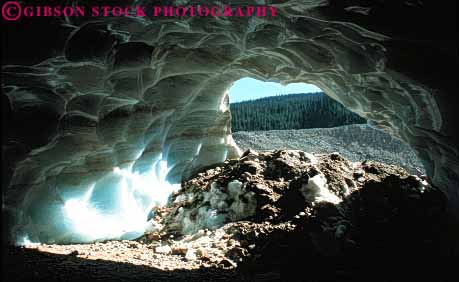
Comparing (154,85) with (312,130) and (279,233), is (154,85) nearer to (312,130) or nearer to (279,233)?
(279,233)

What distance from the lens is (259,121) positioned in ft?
59.6

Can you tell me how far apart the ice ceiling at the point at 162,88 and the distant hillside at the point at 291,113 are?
34.1 feet

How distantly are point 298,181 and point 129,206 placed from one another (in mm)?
3476

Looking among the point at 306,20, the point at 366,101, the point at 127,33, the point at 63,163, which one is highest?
the point at 306,20

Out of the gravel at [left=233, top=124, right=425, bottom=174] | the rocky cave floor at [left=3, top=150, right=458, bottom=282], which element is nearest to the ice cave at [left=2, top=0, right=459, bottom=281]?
the rocky cave floor at [left=3, top=150, right=458, bottom=282]

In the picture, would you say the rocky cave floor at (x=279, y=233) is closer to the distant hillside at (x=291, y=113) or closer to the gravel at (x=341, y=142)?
the gravel at (x=341, y=142)

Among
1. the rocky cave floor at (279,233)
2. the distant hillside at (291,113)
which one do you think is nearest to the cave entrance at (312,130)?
the distant hillside at (291,113)

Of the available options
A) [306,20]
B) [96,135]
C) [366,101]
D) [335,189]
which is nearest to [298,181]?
[335,189]

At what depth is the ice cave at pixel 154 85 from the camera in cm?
356

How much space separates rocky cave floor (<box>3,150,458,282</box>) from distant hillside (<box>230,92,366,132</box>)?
1001 centimetres

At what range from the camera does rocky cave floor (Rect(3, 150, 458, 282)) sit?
4.26 m

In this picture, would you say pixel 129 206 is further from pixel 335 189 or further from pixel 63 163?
pixel 335 189

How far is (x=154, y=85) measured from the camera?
6.22 metres

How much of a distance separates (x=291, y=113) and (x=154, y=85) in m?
13.0
